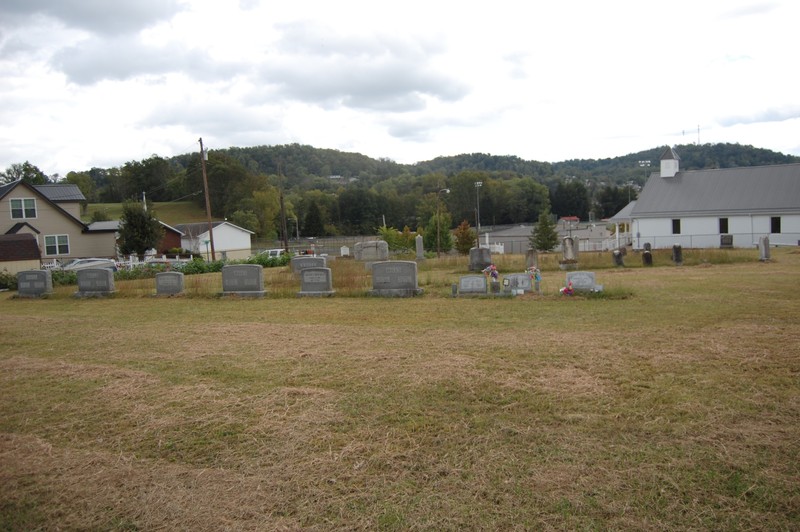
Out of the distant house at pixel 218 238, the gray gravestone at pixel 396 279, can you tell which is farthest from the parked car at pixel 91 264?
the gray gravestone at pixel 396 279

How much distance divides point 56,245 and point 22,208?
10.2 ft

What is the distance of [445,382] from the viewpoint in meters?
7.11

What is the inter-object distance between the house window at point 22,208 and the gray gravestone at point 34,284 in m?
21.7

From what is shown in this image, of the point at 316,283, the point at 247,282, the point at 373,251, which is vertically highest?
the point at 373,251

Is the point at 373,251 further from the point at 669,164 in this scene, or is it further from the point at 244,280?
the point at 669,164

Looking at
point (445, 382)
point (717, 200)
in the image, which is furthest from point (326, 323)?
point (717, 200)

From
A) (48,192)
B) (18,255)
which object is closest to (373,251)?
(18,255)

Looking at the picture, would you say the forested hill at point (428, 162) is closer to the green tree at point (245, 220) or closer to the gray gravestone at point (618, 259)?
the green tree at point (245, 220)

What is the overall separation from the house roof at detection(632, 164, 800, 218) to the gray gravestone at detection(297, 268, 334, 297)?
101 feet

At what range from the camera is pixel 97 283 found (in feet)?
64.0

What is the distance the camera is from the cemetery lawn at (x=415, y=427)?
4.29 meters

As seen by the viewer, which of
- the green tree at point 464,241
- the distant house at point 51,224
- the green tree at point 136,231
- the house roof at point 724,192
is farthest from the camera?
the green tree at point 464,241

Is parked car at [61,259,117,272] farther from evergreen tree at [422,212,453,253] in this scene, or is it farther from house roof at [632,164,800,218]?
house roof at [632,164,800,218]

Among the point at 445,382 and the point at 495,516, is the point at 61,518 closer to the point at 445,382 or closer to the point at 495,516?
the point at 495,516
